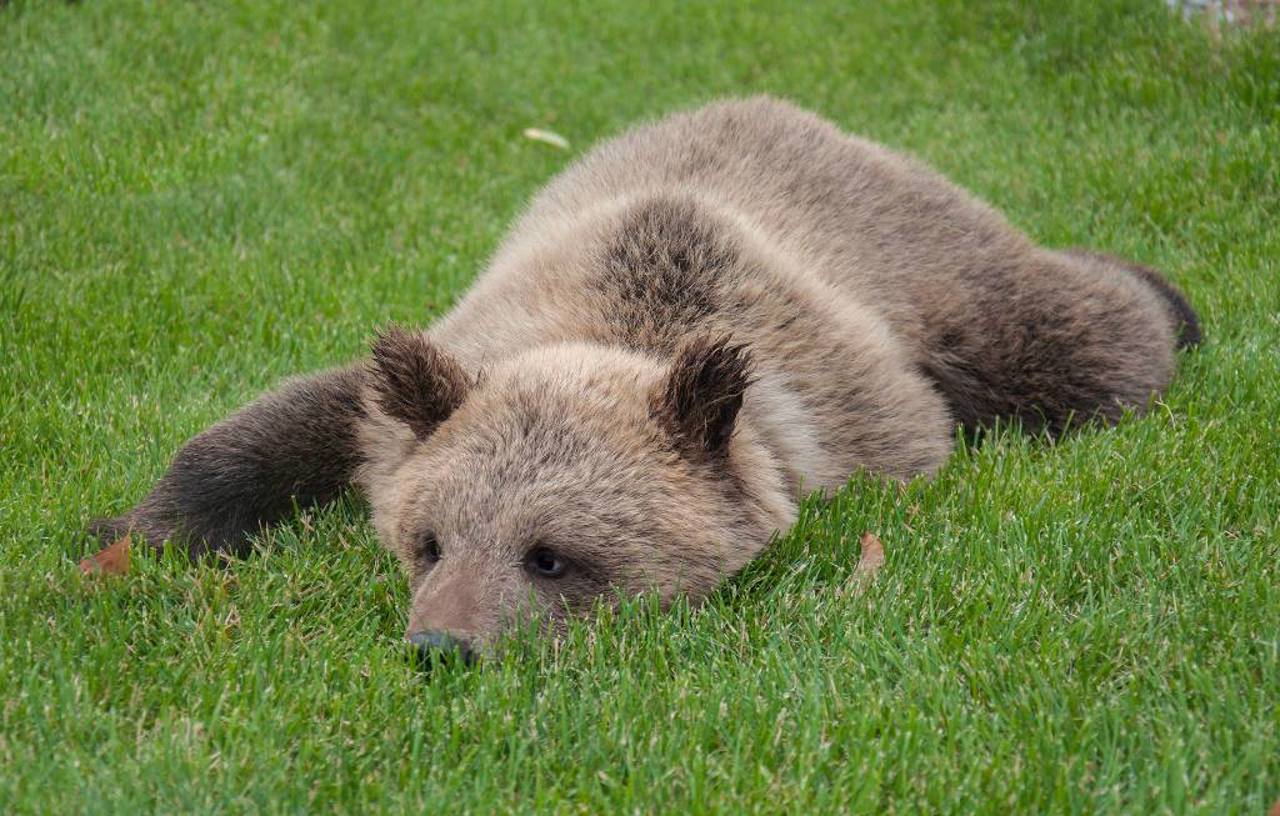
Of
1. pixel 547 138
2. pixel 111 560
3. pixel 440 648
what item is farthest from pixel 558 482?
pixel 547 138

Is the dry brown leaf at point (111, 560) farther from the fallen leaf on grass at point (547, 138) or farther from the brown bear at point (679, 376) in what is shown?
the fallen leaf on grass at point (547, 138)

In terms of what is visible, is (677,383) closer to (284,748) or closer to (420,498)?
(420,498)

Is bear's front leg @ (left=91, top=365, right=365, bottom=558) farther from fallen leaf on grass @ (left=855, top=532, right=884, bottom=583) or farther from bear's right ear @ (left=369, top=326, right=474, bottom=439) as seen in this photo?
fallen leaf on grass @ (left=855, top=532, right=884, bottom=583)

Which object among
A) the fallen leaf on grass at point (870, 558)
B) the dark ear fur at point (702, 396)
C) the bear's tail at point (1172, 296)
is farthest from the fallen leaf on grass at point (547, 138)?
the fallen leaf on grass at point (870, 558)

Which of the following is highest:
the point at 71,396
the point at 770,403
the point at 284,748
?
the point at 770,403

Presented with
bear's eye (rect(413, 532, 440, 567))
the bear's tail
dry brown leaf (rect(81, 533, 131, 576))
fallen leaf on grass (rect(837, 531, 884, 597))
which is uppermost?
the bear's tail

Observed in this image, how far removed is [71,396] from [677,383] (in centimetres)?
269

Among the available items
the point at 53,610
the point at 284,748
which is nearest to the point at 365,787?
the point at 284,748

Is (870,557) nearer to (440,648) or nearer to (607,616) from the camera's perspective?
(607,616)

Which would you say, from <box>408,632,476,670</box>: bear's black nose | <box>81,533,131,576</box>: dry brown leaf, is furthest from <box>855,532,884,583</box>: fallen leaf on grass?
<box>81,533,131,576</box>: dry brown leaf

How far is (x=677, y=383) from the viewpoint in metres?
4.29

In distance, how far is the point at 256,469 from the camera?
4844 mm

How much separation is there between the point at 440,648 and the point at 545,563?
1.56 feet

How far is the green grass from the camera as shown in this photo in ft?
10.9
